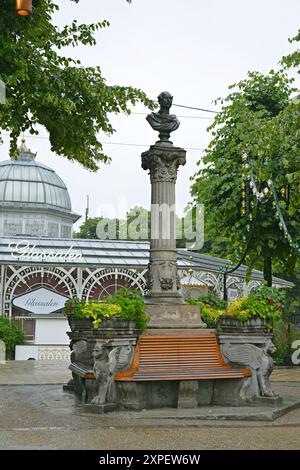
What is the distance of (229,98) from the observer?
20.5m

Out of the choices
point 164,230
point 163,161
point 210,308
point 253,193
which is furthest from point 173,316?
point 253,193

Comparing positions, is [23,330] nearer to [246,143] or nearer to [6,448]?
[246,143]

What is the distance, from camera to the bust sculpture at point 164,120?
12180 mm

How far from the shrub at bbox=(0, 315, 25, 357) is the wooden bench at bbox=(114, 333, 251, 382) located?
14.9 metres

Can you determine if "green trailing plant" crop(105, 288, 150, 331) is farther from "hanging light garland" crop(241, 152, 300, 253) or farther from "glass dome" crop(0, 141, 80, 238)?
"glass dome" crop(0, 141, 80, 238)

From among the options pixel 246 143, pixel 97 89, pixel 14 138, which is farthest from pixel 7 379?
pixel 246 143

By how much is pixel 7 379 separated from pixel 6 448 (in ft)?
29.4

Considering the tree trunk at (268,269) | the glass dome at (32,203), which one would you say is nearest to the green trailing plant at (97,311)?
the tree trunk at (268,269)

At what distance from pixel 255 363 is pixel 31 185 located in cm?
3366

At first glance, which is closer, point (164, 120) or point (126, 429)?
point (126, 429)

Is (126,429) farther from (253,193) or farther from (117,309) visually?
(253,193)

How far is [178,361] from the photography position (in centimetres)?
999

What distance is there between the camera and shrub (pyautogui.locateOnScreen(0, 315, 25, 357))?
942 inches

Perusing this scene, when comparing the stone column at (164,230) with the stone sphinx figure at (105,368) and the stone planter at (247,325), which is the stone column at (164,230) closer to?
the stone planter at (247,325)
